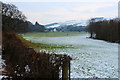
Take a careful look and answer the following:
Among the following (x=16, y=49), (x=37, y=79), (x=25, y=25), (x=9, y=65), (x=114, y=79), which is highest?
(x=25, y=25)

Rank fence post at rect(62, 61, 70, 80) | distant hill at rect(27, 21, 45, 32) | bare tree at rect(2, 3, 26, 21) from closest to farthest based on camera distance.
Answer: fence post at rect(62, 61, 70, 80), bare tree at rect(2, 3, 26, 21), distant hill at rect(27, 21, 45, 32)

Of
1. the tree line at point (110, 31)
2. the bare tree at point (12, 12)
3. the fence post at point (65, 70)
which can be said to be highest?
the bare tree at point (12, 12)

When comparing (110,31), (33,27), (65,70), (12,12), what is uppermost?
(12,12)

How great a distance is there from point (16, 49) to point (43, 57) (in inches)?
26.2

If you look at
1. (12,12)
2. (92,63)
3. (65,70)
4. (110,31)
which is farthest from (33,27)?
(65,70)

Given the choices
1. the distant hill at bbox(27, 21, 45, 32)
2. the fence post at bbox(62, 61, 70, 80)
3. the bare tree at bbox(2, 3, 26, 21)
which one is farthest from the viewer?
the distant hill at bbox(27, 21, 45, 32)

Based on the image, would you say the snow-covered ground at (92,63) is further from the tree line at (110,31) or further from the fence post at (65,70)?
the tree line at (110,31)

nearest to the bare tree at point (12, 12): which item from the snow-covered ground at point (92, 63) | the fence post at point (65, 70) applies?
the snow-covered ground at point (92, 63)

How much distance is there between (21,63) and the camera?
12.8 feet

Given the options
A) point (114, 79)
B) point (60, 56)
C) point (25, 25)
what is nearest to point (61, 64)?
point (60, 56)

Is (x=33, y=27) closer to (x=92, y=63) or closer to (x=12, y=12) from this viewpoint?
(x=12, y=12)

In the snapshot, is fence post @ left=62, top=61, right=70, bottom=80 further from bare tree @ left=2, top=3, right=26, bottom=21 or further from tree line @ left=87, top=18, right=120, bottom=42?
tree line @ left=87, top=18, right=120, bottom=42

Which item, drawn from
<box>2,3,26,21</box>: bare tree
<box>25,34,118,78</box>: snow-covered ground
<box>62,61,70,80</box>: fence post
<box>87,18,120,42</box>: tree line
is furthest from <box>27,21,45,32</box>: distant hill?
<box>62,61,70,80</box>: fence post

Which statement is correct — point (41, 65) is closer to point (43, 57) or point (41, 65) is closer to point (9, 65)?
point (43, 57)
